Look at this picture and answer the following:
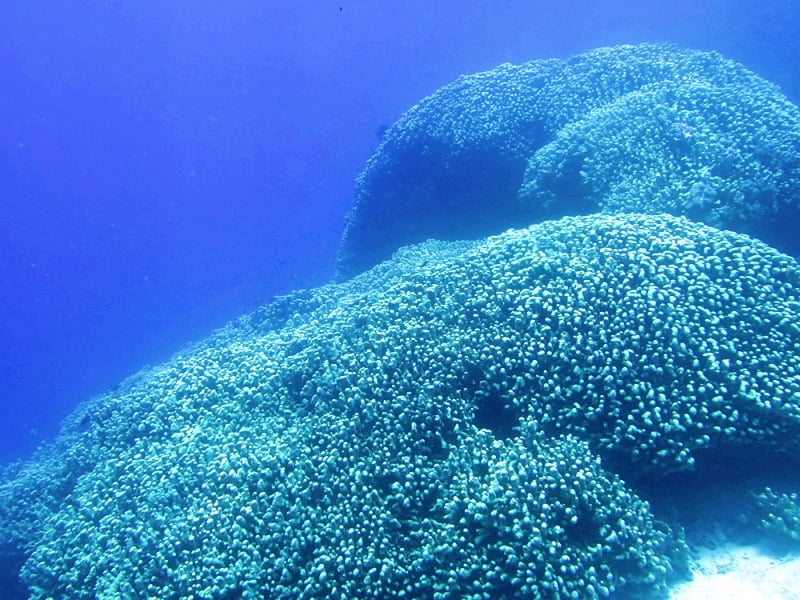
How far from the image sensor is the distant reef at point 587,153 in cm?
823

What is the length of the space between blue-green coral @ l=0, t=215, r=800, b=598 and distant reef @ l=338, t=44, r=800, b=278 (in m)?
2.38

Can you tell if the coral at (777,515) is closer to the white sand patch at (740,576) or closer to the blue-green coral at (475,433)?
the white sand patch at (740,576)

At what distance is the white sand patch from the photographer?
4312 mm

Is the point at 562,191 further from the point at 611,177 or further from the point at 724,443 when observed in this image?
the point at 724,443

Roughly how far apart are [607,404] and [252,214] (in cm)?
8283

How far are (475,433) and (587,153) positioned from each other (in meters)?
6.88

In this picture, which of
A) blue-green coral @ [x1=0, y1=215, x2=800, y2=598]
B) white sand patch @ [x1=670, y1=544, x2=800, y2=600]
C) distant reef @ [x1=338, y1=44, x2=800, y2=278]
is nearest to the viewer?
white sand patch @ [x1=670, y1=544, x2=800, y2=600]

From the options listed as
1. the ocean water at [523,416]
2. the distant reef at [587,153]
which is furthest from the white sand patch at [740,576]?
the distant reef at [587,153]

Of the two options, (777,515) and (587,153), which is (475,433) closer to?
(777,515)

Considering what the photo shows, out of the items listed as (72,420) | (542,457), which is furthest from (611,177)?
(72,420)

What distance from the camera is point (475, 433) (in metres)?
5.47

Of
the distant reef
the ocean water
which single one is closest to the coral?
the ocean water

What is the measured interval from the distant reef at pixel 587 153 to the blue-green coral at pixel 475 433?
7.82 ft

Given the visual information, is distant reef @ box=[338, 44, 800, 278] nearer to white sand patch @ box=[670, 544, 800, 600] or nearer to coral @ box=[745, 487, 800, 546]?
coral @ box=[745, 487, 800, 546]
